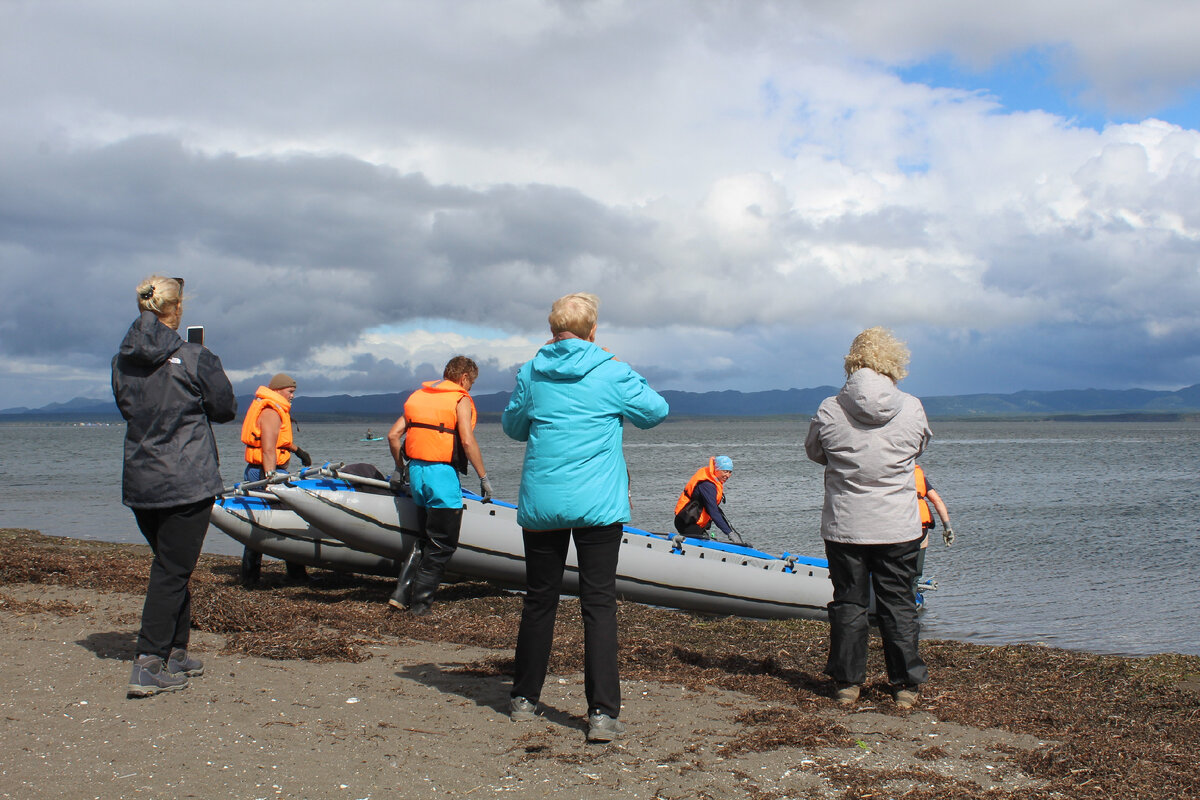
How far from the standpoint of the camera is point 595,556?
4207 millimetres

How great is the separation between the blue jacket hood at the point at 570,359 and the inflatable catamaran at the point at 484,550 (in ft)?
14.6

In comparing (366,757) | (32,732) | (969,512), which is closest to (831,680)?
(366,757)

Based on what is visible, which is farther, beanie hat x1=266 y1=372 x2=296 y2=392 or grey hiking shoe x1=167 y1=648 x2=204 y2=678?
beanie hat x1=266 y1=372 x2=296 y2=392

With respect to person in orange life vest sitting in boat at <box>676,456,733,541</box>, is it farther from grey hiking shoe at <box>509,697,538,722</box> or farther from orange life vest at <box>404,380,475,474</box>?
grey hiking shoe at <box>509,697,538,722</box>

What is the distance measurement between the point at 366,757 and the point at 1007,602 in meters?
11.4

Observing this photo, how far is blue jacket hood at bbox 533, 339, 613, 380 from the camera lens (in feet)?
13.9

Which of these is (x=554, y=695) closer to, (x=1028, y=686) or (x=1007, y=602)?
(x=1028, y=686)

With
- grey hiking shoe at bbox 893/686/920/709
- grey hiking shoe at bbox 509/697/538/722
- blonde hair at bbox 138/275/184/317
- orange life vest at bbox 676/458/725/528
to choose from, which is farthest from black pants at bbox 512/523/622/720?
orange life vest at bbox 676/458/725/528

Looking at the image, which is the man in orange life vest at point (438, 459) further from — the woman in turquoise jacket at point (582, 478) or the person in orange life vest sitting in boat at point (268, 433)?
the woman in turquoise jacket at point (582, 478)

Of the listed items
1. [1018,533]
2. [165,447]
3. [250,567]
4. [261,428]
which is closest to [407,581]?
[250,567]

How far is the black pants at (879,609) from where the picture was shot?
4852mm

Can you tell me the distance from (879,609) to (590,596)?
1796mm

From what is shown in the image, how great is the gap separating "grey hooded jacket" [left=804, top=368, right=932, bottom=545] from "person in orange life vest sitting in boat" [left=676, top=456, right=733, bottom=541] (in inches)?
236

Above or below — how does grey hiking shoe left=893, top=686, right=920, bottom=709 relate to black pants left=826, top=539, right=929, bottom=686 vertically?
below
